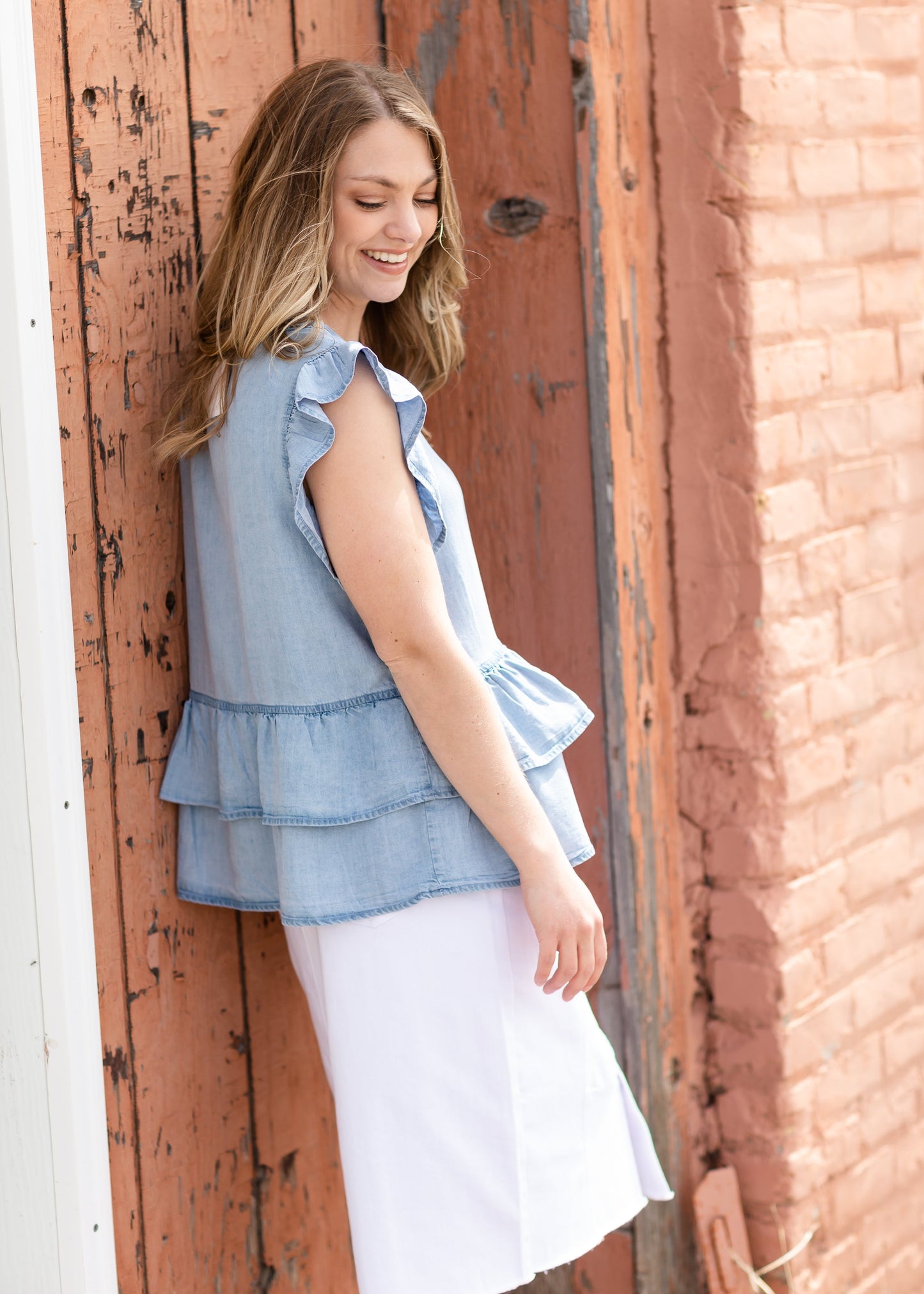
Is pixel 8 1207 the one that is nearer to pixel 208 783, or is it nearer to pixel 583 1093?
pixel 208 783

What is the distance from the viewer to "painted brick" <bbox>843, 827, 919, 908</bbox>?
2379 millimetres

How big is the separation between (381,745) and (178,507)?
456mm

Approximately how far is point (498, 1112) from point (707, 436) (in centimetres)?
109

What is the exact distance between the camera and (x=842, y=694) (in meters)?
2.32

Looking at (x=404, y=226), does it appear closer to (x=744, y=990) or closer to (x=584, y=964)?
(x=584, y=964)

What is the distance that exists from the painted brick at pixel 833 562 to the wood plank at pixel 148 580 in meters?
1.04

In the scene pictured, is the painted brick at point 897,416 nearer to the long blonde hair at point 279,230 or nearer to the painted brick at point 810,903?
the painted brick at point 810,903

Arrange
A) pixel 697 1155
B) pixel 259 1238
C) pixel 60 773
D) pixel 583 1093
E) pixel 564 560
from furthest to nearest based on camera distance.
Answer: pixel 697 1155, pixel 564 560, pixel 259 1238, pixel 583 1093, pixel 60 773

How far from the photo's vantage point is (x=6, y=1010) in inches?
61.7

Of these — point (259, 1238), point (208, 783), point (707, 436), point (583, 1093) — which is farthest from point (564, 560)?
point (259, 1238)

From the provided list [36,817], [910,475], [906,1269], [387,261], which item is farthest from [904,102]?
[906,1269]

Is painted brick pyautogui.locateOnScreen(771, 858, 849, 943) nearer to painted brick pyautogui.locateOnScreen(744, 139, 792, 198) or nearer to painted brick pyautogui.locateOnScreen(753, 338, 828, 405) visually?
painted brick pyautogui.locateOnScreen(753, 338, 828, 405)

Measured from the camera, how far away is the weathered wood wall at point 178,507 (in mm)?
1673

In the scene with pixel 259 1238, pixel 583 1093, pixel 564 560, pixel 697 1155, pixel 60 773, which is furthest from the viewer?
pixel 697 1155
